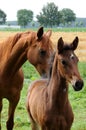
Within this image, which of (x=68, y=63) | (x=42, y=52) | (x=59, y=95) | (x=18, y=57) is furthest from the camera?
(x=18, y=57)

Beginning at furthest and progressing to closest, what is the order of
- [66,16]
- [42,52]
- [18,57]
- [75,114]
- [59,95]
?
[66,16] → [75,114] → [18,57] → [42,52] → [59,95]

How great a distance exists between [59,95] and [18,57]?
51.2 inches

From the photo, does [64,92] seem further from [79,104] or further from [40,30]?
[79,104]

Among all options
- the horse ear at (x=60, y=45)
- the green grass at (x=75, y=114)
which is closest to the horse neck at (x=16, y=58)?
the horse ear at (x=60, y=45)

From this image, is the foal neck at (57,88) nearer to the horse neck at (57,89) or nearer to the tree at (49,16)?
the horse neck at (57,89)

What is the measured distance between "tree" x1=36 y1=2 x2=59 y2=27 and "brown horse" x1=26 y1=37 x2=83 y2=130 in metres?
81.5

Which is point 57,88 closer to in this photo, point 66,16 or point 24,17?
point 66,16

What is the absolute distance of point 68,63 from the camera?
4387 mm

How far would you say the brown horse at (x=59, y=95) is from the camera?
14.6 feet

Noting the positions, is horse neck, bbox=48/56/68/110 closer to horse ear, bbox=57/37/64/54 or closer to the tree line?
horse ear, bbox=57/37/64/54

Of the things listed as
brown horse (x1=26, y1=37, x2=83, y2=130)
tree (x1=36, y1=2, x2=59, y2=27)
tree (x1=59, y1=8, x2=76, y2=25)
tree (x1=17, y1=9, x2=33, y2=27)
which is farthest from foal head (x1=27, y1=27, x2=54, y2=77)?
tree (x1=17, y1=9, x2=33, y2=27)

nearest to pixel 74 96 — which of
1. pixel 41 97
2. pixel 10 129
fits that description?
pixel 10 129

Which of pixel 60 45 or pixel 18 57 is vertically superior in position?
pixel 60 45

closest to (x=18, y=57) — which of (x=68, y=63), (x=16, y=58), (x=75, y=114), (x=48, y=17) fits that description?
(x=16, y=58)
